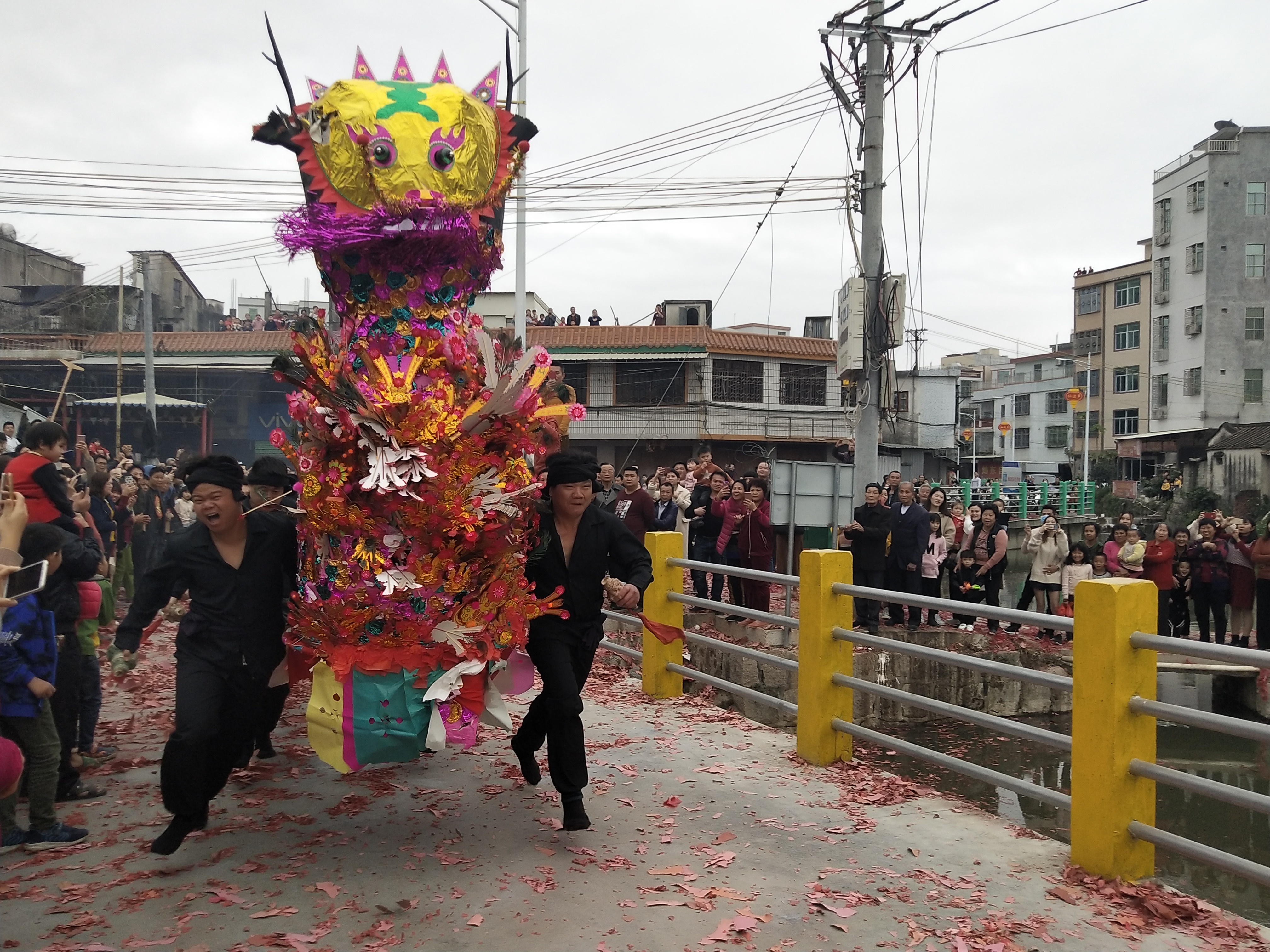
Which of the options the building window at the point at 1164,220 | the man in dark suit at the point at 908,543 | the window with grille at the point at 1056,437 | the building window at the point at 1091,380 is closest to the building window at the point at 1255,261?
the building window at the point at 1164,220

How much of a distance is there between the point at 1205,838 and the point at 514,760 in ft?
16.8

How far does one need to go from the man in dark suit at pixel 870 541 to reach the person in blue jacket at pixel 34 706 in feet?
25.5

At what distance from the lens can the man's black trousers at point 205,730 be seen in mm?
4191

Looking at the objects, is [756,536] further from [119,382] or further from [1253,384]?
[1253,384]

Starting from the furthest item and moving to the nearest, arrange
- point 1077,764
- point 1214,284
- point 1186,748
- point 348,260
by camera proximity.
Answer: point 1214,284, point 1186,748, point 348,260, point 1077,764

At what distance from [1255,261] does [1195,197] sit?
10.3 ft

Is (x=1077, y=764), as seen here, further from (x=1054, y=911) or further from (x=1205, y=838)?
(x=1205, y=838)

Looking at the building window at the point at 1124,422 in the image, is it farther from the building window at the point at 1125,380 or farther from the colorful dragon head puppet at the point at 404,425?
the colorful dragon head puppet at the point at 404,425

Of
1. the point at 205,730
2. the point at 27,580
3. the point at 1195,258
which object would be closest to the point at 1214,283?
the point at 1195,258

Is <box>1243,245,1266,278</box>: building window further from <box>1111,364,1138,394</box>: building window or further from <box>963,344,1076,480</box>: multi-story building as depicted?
<box>963,344,1076,480</box>: multi-story building

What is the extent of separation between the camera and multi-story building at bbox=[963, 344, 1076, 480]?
5509 cm

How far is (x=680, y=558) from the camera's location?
7.50m

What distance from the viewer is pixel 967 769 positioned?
4957 mm

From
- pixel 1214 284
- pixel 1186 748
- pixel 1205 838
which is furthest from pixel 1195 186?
pixel 1205 838
